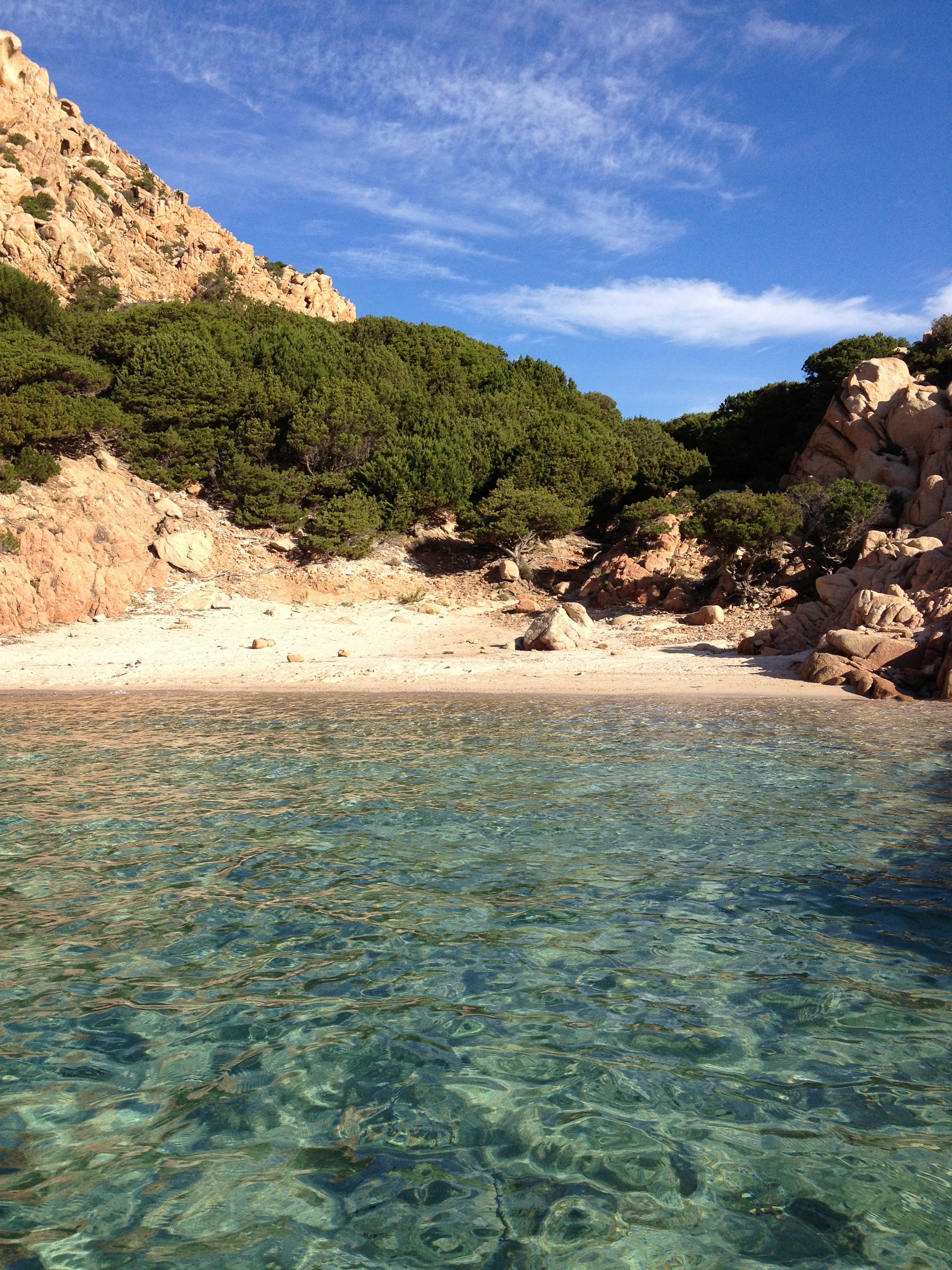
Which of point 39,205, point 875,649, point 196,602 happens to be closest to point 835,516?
point 875,649

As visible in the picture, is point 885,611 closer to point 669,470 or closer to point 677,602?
point 677,602

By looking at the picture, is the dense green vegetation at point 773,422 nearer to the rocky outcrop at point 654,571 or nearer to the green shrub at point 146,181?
the rocky outcrop at point 654,571

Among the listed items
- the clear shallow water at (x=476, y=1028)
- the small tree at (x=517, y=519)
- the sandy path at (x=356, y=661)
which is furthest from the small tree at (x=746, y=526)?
the clear shallow water at (x=476, y=1028)

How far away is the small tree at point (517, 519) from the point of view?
3075 centimetres

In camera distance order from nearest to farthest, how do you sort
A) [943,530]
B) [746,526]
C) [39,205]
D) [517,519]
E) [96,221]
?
[943,530] → [746,526] → [517,519] → [39,205] → [96,221]

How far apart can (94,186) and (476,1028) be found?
6473 cm

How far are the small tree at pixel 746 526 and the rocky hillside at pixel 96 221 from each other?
33.8 m

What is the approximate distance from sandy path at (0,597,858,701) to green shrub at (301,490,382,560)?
4.62 m

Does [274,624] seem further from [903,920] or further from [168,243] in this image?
[168,243]

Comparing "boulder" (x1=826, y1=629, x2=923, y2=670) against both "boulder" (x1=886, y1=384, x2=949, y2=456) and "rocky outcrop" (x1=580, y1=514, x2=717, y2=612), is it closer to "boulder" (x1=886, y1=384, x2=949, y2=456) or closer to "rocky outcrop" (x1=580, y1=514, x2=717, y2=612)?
"rocky outcrop" (x1=580, y1=514, x2=717, y2=612)

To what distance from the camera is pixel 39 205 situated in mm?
47219

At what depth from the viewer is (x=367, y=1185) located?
9.63 feet

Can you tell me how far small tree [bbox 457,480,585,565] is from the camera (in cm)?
3075

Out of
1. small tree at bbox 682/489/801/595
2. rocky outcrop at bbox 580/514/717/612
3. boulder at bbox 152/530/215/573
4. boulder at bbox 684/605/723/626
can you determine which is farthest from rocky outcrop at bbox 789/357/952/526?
boulder at bbox 152/530/215/573
